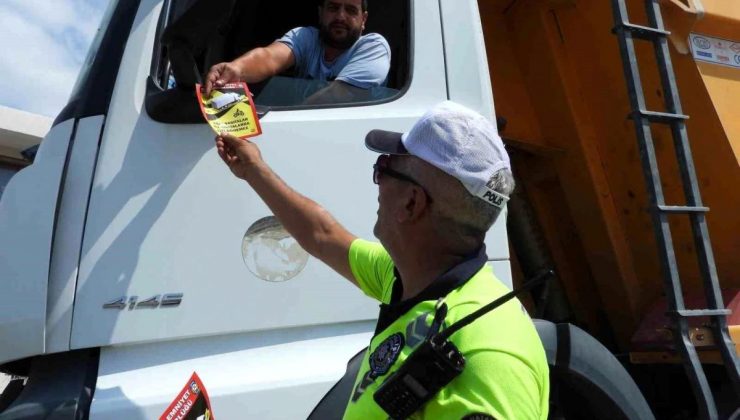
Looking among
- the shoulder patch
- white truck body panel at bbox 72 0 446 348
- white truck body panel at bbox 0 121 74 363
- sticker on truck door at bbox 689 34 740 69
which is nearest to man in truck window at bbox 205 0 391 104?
white truck body panel at bbox 72 0 446 348

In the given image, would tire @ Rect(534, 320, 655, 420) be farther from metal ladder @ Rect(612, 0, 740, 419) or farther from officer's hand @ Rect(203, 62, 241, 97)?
officer's hand @ Rect(203, 62, 241, 97)

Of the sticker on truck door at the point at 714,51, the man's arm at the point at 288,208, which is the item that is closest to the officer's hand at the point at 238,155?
the man's arm at the point at 288,208

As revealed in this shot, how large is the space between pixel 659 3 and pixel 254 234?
1597 millimetres

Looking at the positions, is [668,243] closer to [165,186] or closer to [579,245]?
[579,245]

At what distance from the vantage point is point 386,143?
1341mm

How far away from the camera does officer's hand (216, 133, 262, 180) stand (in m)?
1.74

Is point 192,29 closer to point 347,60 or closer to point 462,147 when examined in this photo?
point 347,60

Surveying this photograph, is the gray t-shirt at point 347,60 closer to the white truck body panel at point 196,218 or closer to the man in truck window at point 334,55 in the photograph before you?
the man in truck window at point 334,55

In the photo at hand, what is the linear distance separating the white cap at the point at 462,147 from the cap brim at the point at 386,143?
0.03 metres

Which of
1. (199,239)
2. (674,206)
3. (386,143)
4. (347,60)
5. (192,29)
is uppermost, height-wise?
(192,29)

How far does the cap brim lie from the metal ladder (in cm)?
110

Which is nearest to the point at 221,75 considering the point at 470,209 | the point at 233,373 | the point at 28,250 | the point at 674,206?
the point at 28,250

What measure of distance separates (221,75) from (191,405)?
83cm

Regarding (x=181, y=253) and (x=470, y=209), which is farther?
(x=181, y=253)
